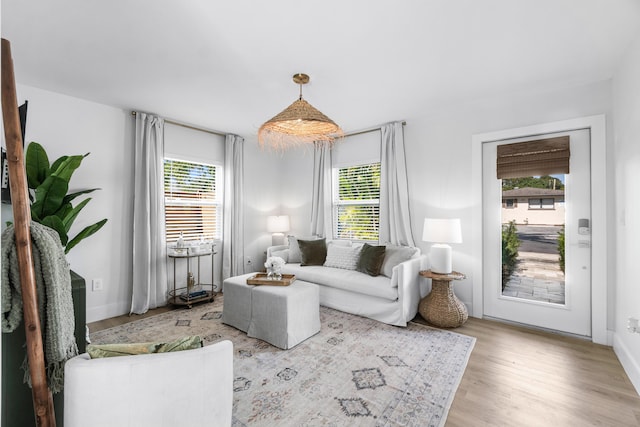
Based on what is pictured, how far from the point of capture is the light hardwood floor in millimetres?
1771

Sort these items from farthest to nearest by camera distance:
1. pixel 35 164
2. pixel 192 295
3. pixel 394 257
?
pixel 192 295
pixel 394 257
pixel 35 164

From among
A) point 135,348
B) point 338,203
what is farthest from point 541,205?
point 135,348

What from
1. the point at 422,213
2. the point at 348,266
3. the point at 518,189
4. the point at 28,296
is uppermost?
the point at 518,189

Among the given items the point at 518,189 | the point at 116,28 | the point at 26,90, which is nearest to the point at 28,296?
the point at 116,28

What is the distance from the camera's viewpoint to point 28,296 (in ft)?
3.51

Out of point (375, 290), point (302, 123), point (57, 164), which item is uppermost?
point (302, 123)

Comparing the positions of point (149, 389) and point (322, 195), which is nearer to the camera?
point (149, 389)

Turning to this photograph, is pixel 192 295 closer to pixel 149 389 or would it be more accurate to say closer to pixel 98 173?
pixel 98 173

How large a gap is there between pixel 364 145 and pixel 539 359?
317cm

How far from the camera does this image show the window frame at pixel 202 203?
13.0ft

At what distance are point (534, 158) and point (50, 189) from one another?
4.38 meters

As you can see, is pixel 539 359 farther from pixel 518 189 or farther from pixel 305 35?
pixel 305 35

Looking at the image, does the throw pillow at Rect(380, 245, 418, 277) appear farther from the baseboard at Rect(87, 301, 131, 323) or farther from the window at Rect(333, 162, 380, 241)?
the baseboard at Rect(87, 301, 131, 323)

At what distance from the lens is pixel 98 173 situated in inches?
132
